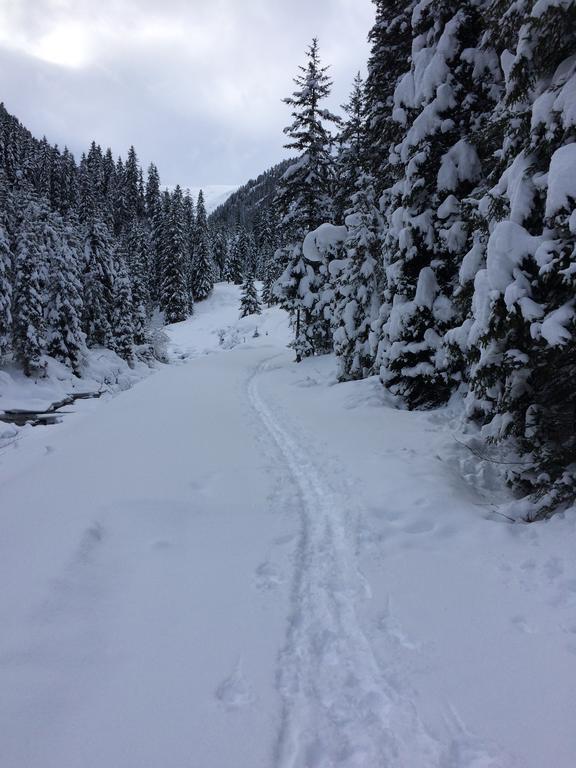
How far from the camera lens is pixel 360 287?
1559cm

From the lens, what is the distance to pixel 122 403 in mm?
15641

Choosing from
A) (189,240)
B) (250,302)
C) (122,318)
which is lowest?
(122,318)

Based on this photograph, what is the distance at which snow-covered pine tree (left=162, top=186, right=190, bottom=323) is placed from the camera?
2293 inches

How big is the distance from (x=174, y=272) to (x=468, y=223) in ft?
181

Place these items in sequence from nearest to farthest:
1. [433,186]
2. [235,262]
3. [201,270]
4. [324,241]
→ [433,186]
[324,241]
[201,270]
[235,262]

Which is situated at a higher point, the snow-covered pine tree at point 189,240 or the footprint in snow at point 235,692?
the snow-covered pine tree at point 189,240

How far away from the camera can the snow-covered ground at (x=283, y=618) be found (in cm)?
284

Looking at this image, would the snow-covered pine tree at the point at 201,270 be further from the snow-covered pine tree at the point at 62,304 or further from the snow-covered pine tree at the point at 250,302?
the snow-covered pine tree at the point at 62,304

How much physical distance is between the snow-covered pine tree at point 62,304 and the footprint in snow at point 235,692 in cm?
3079

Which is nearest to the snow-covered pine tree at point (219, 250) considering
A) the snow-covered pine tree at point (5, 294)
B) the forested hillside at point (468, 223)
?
the snow-covered pine tree at point (5, 294)

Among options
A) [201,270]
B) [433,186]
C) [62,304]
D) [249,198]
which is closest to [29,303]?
[62,304]

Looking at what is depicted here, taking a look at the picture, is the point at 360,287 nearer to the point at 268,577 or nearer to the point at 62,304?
the point at 268,577

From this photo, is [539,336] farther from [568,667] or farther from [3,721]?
[3,721]

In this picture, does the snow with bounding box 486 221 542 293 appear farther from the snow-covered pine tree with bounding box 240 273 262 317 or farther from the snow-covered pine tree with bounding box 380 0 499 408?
the snow-covered pine tree with bounding box 240 273 262 317
